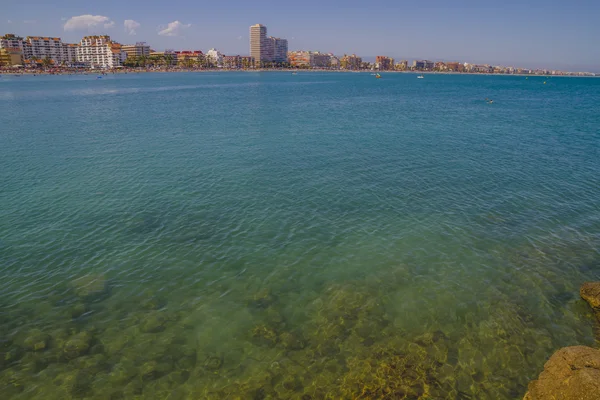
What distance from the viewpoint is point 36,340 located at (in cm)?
1416

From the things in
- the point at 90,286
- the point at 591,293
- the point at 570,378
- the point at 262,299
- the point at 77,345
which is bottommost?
the point at 77,345

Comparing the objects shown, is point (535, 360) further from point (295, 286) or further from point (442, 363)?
point (295, 286)

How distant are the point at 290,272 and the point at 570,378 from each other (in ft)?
39.0

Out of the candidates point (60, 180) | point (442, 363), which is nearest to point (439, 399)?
point (442, 363)

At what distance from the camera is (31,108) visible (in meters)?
78.4

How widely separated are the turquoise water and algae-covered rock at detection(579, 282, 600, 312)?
0.37 meters

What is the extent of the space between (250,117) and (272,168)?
35280 millimetres

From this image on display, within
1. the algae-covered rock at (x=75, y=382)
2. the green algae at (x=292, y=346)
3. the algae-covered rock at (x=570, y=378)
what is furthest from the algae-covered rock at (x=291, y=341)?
the algae-covered rock at (x=570, y=378)

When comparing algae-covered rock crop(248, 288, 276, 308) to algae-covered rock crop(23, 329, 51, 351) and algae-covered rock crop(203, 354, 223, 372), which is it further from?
algae-covered rock crop(23, 329, 51, 351)

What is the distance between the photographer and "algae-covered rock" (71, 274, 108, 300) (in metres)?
17.0

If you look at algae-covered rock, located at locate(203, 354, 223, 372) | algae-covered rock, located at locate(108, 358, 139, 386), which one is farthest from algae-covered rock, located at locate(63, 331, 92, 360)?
algae-covered rock, located at locate(203, 354, 223, 372)

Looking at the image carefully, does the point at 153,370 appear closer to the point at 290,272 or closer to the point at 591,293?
the point at 290,272

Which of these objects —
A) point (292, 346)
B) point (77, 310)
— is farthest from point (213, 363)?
point (77, 310)

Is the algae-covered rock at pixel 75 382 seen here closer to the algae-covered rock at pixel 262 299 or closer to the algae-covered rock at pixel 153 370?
the algae-covered rock at pixel 153 370
